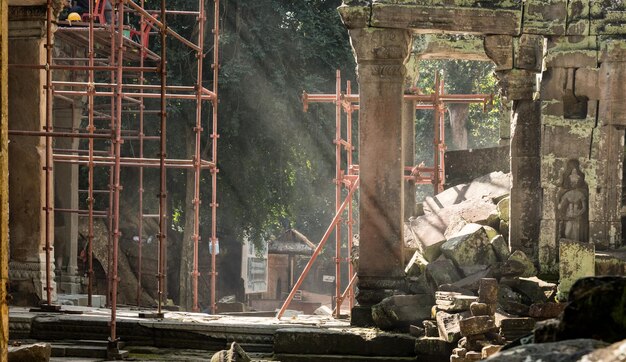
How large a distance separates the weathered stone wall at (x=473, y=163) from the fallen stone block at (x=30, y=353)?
33.6 ft

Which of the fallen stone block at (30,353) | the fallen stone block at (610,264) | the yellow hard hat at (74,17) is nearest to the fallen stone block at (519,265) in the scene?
the fallen stone block at (610,264)

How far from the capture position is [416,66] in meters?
16.2

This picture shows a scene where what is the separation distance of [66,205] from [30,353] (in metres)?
10.4

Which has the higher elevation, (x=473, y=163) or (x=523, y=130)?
(x=523, y=130)

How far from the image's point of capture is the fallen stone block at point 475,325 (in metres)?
10.5

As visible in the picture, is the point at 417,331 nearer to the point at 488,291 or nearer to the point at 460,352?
the point at 488,291

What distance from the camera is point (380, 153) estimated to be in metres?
12.7

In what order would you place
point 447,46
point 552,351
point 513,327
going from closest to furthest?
point 552,351, point 513,327, point 447,46

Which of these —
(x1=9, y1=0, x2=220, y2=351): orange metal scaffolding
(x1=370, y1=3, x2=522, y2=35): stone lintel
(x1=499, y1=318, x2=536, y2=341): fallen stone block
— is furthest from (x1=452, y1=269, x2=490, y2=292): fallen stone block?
(x1=9, y1=0, x2=220, y2=351): orange metal scaffolding

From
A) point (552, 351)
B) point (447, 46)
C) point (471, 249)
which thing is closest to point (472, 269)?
point (471, 249)

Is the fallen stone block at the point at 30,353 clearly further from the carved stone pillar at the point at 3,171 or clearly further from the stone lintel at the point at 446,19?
the stone lintel at the point at 446,19

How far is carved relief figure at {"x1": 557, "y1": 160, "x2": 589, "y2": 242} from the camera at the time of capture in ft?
42.7

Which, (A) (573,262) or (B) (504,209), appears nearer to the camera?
(A) (573,262)

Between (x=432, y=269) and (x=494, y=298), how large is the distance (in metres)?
1.68
